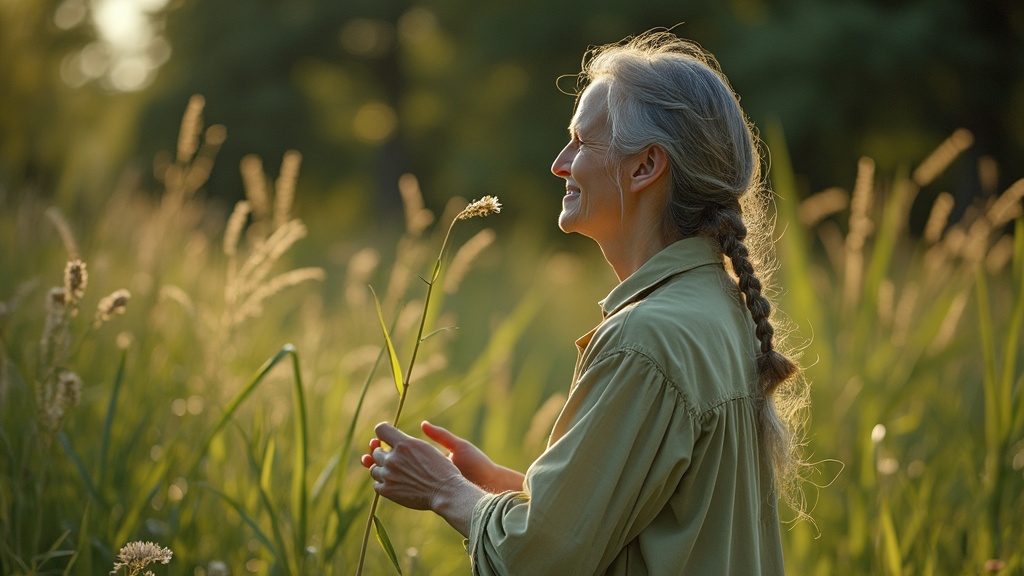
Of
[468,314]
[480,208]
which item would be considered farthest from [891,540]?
[468,314]

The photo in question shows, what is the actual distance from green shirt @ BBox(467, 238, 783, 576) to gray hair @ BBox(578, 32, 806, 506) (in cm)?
9

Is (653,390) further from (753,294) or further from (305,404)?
(305,404)

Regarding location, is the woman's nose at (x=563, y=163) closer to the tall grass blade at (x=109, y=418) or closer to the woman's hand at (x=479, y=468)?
the woman's hand at (x=479, y=468)

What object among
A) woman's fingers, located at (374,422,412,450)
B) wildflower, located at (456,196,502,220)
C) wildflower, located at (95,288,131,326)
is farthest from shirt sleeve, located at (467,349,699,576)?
wildflower, located at (95,288,131,326)

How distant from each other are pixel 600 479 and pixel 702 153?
26.8 inches

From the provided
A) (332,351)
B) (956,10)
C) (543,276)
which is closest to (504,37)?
(956,10)

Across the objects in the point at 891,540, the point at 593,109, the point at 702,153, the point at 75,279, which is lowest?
the point at 891,540

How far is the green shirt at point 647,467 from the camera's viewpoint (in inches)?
60.4

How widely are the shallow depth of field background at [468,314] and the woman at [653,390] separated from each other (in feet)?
1.76

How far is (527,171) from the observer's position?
58.1ft

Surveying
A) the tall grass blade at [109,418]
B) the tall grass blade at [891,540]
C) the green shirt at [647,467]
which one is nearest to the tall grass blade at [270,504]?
the tall grass blade at [109,418]

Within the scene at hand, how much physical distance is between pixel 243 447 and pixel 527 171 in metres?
14.9

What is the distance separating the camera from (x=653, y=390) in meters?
1.56

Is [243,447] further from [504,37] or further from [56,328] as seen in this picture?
[504,37]
